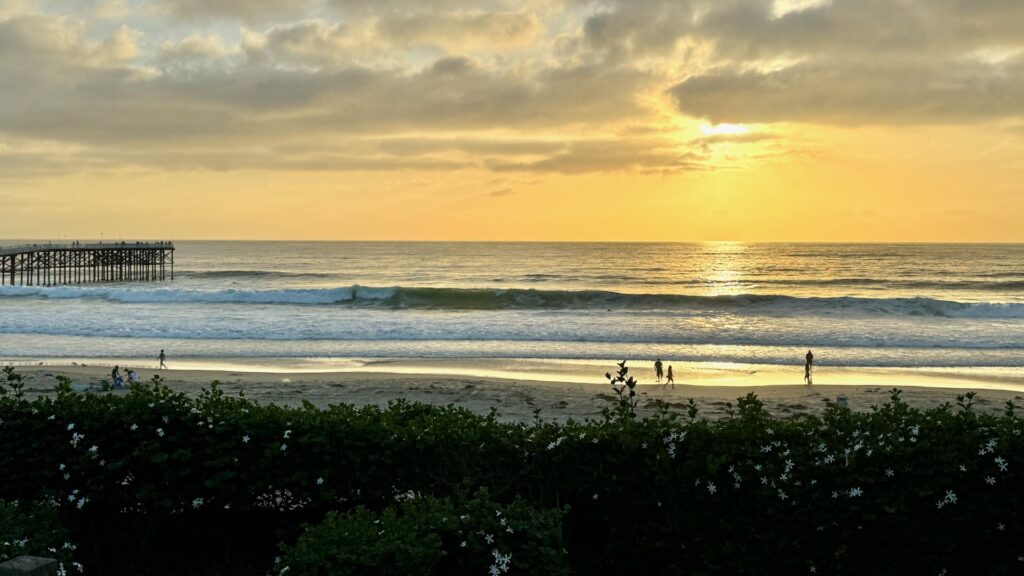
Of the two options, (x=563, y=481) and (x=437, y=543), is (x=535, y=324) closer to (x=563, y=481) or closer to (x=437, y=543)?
(x=563, y=481)

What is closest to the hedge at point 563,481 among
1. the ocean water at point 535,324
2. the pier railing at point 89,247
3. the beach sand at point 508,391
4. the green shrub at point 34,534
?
the green shrub at point 34,534

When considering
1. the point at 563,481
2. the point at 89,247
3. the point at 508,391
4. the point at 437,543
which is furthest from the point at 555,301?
the point at 437,543

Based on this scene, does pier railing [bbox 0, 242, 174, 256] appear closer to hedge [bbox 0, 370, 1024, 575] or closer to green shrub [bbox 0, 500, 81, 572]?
hedge [bbox 0, 370, 1024, 575]

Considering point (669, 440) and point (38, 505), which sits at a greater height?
point (669, 440)

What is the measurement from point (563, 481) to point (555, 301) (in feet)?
149

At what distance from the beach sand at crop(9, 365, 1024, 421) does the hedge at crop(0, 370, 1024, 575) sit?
10.3 metres

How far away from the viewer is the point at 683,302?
164 ft

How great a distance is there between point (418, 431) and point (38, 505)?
316 centimetres

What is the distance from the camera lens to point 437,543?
5.07 meters

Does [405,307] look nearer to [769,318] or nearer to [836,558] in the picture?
[769,318]

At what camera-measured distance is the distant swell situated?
4597 centimetres

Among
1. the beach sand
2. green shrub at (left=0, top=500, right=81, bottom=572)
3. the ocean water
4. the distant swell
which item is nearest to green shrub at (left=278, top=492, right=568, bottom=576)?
green shrub at (left=0, top=500, right=81, bottom=572)

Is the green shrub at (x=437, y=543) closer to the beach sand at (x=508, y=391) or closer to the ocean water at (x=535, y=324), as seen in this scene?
the beach sand at (x=508, y=391)

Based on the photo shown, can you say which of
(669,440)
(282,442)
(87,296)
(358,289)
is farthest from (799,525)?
(87,296)
